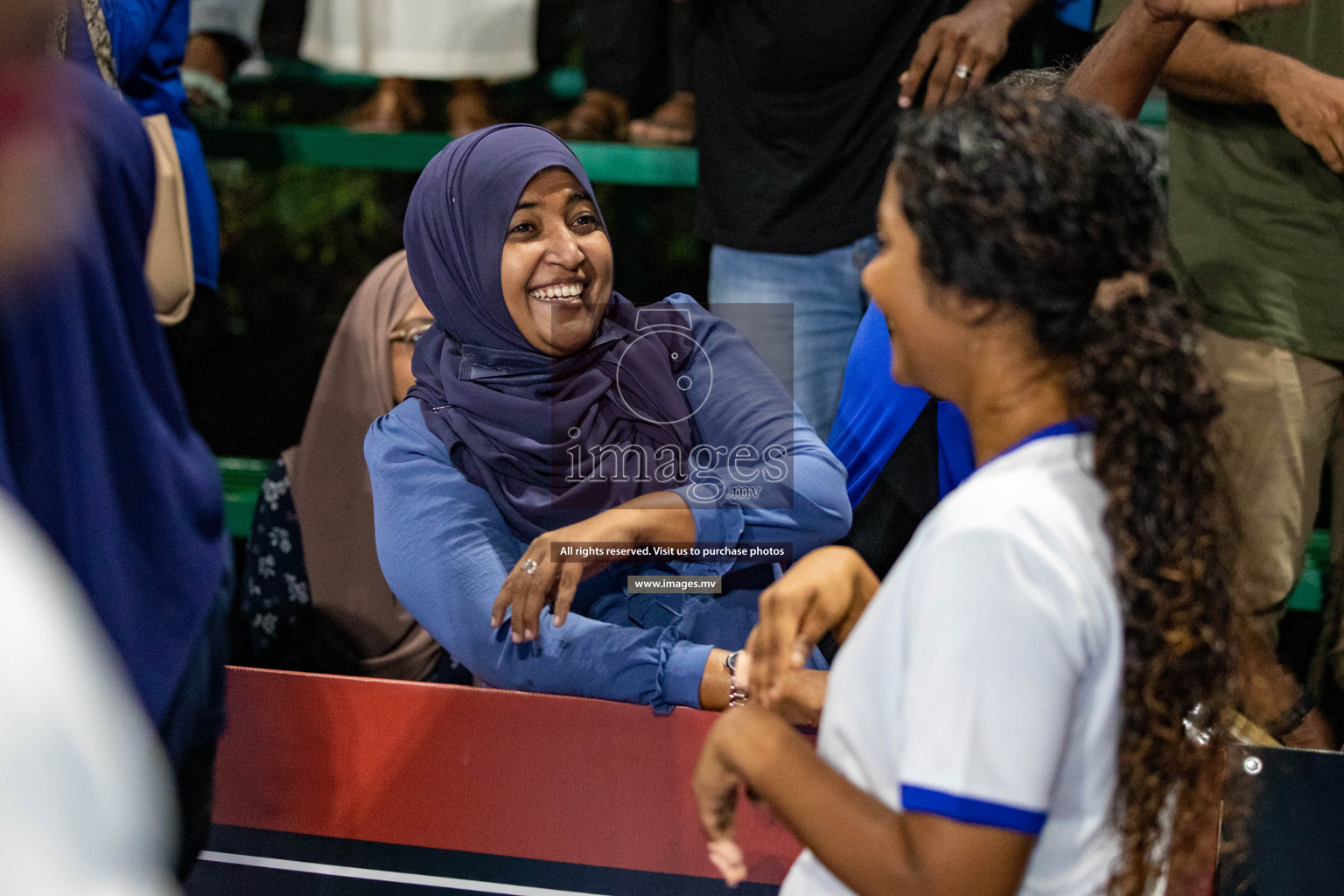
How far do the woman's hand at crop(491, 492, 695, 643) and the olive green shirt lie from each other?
3.78 ft

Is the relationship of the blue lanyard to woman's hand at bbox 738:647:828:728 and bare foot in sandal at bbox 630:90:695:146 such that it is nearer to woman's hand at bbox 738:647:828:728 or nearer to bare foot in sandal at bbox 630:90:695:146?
woman's hand at bbox 738:647:828:728

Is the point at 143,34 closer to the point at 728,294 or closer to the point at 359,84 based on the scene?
the point at 728,294

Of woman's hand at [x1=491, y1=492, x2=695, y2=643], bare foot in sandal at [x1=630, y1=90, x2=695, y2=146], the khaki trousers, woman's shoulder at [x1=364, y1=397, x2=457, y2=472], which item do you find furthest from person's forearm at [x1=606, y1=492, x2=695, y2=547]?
bare foot in sandal at [x1=630, y1=90, x2=695, y2=146]

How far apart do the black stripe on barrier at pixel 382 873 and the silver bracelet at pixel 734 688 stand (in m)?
0.22

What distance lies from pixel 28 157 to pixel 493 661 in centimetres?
80

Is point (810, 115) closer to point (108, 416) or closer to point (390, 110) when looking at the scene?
point (390, 110)

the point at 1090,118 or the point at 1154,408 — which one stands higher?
the point at 1090,118

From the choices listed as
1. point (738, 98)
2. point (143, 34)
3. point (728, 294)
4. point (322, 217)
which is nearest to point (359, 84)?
point (322, 217)

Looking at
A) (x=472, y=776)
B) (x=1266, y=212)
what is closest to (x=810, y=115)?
(x=1266, y=212)

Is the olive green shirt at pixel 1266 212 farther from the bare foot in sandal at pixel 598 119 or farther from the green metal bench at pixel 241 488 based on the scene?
the green metal bench at pixel 241 488

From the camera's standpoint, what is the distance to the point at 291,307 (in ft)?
12.4

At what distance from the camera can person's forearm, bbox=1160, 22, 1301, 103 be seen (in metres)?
1.88

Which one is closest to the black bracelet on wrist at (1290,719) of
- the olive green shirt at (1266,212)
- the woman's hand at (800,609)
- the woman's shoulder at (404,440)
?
the olive green shirt at (1266,212)

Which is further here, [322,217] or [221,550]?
[322,217]
